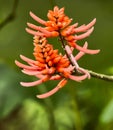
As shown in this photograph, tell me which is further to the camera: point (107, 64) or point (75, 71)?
point (107, 64)

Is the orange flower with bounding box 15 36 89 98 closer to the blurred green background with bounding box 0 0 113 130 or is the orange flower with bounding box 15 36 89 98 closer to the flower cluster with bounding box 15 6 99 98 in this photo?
the flower cluster with bounding box 15 6 99 98

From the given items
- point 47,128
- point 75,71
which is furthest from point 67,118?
point 75,71

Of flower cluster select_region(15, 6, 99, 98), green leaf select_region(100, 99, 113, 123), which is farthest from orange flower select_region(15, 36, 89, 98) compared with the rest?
green leaf select_region(100, 99, 113, 123)

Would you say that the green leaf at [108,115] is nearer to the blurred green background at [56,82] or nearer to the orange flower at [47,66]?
the blurred green background at [56,82]

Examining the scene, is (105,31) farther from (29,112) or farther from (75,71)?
(75,71)

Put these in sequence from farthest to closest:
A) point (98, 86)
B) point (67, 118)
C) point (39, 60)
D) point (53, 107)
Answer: point (67, 118) < point (98, 86) < point (53, 107) < point (39, 60)

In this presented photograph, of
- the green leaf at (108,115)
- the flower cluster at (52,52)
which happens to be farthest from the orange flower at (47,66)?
the green leaf at (108,115)
